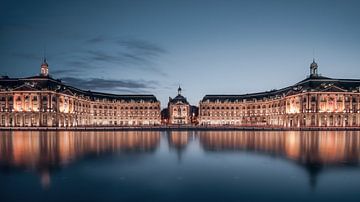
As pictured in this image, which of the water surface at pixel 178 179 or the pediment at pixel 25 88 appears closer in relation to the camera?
the water surface at pixel 178 179

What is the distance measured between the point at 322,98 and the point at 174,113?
76.1 meters

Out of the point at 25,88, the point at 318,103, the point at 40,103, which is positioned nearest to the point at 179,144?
the point at 40,103

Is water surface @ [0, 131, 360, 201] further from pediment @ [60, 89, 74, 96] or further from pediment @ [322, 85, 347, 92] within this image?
pediment @ [322, 85, 347, 92]

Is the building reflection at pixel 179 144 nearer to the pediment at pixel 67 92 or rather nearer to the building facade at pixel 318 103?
the building facade at pixel 318 103

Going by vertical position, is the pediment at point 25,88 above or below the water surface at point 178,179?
above

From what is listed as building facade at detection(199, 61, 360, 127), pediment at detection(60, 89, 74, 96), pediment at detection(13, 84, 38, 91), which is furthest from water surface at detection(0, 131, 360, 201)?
pediment at detection(60, 89, 74, 96)

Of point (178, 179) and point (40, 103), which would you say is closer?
point (178, 179)

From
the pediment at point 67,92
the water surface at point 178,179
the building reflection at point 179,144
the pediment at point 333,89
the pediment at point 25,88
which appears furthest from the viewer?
the pediment at point 67,92

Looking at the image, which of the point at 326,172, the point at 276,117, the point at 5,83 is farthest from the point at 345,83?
the point at 5,83

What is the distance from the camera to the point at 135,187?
12773 mm

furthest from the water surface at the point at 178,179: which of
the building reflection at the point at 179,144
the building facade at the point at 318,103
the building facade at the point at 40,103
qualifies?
the building facade at the point at 318,103

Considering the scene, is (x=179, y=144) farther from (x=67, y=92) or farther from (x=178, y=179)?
(x=67, y=92)

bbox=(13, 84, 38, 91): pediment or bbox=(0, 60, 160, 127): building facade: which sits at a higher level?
bbox=(13, 84, 38, 91): pediment

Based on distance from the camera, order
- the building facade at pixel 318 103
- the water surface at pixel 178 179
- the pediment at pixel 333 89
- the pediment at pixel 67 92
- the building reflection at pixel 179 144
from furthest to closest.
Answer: the pediment at pixel 67 92 < the pediment at pixel 333 89 < the building facade at pixel 318 103 < the building reflection at pixel 179 144 < the water surface at pixel 178 179
